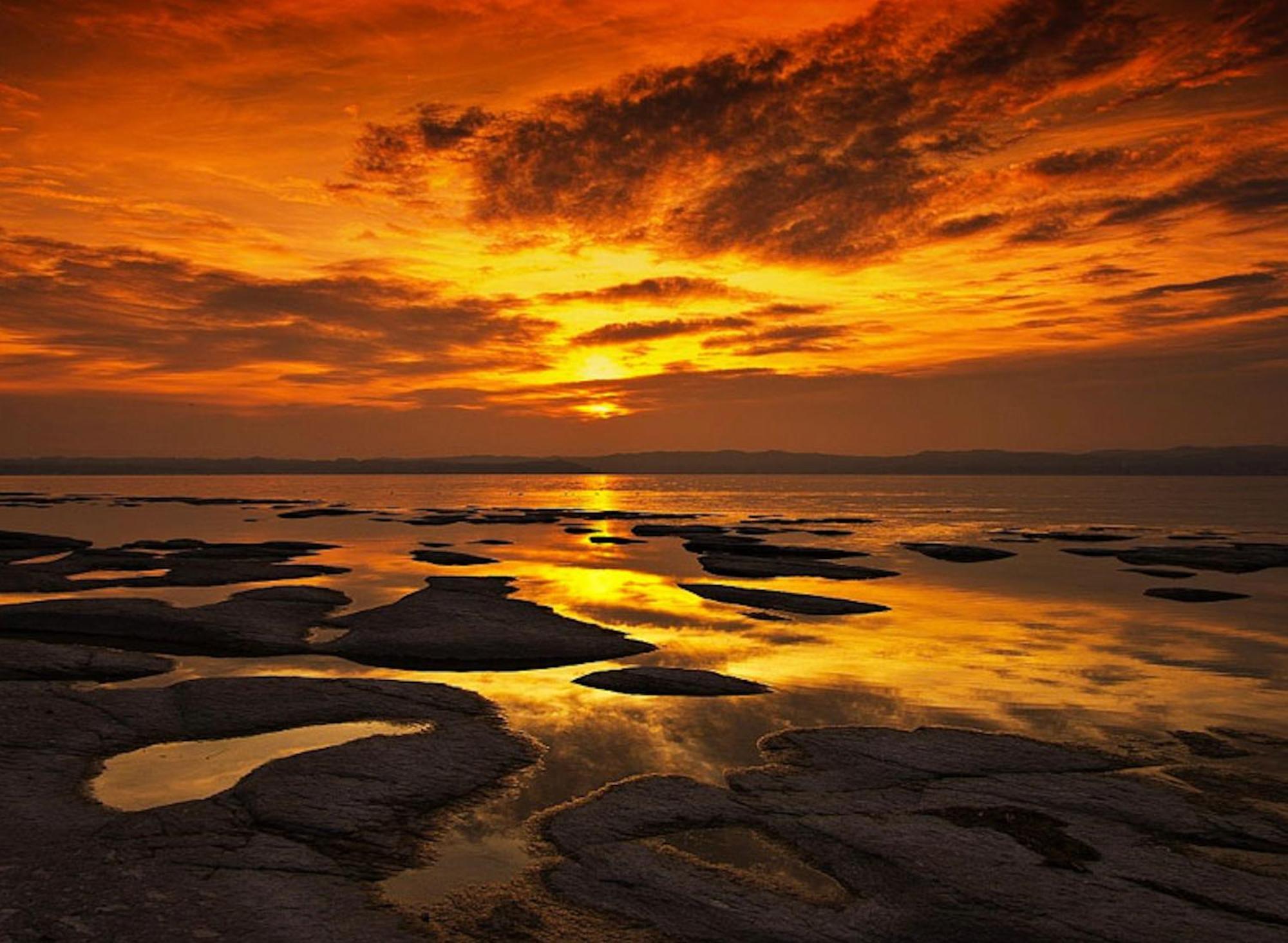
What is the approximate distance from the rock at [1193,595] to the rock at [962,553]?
1215 cm

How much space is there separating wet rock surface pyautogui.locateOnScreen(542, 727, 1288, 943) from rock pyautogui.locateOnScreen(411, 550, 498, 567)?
32724 mm

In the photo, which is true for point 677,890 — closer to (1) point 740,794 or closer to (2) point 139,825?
(1) point 740,794

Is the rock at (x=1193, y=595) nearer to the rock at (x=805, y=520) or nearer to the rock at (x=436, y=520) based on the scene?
the rock at (x=805, y=520)

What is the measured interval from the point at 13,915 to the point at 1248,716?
19.0 metres

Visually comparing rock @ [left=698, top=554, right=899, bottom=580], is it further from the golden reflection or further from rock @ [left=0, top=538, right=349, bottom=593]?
the golden reflection

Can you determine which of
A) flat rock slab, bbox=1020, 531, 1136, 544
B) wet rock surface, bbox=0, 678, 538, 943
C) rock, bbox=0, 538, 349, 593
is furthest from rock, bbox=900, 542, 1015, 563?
wet rock surface, bbox=0, 678, 538, 943

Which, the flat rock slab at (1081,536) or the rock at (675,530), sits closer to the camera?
the flat rock slab at (1081,536)

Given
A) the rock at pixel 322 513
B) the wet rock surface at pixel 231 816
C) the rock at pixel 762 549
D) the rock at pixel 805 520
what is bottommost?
the rock at pixel 322 513

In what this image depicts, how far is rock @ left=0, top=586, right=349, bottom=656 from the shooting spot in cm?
2184

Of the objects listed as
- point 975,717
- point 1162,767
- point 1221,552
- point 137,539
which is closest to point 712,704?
point 975,717

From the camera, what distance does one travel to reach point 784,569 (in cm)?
4122

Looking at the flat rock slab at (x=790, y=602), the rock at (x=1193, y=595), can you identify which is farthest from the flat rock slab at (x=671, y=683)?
the rock at (x=1193, y=595)

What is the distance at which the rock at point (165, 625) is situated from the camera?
2184 cm

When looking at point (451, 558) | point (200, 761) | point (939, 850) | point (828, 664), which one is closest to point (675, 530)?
point (451, 558)
